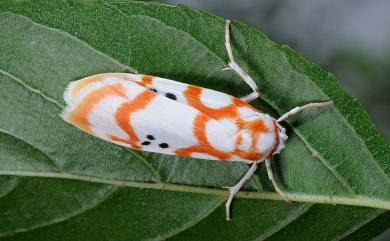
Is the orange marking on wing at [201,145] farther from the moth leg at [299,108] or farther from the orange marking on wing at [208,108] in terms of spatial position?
the moth leg at [299,108]

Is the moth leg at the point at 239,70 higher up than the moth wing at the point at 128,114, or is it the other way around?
the moth leg at the point at 239,70

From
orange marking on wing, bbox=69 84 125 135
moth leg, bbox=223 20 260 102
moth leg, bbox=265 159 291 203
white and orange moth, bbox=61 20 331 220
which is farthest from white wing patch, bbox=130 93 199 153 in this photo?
moth leg, bbox=265 159 291 203

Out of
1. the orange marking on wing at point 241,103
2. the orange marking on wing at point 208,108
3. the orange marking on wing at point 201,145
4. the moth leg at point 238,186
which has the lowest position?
the moth leg at point 238,186

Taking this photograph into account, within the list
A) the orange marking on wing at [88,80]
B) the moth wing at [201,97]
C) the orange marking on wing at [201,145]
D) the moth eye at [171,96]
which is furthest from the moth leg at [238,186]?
the orange marking on wing at [88,80]

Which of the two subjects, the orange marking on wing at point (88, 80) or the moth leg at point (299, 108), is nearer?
the orange marking on wing at point (88, 80)

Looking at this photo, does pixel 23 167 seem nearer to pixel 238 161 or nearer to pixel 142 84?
pixel 142 84

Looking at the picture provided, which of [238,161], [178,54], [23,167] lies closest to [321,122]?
[238,161]

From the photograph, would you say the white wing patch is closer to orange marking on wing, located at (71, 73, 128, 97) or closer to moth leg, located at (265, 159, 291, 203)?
orange marking on wing, located at (71, 73, 128, 97)
